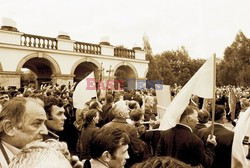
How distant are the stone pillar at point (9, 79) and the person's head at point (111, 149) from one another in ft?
38.4

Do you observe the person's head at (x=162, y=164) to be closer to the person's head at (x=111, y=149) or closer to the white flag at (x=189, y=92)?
the person's head at (x=111, y=149)

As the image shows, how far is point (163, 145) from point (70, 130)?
314 centimetres

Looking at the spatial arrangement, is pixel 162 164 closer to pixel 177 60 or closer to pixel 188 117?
pixel 188 117

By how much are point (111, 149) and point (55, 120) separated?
110 centimetres

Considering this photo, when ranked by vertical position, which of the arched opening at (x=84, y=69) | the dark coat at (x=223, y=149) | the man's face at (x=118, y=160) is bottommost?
the dark coat at (x=223, y=149)

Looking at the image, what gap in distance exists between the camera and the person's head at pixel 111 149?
1979 mm

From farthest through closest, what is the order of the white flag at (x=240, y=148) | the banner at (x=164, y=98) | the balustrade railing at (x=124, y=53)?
the balustrade railing at (x=124, y=53), the banner at (x=164, y=98), the white flag at (x=240, y=148)

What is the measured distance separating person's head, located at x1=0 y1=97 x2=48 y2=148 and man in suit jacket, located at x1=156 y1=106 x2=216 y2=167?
5.34 ft

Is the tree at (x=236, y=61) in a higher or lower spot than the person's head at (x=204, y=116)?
higher

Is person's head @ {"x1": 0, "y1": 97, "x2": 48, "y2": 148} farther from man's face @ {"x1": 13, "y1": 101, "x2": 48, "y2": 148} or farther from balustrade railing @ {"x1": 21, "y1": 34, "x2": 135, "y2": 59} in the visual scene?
balustrade railing @ {"x1": 21, "y1": 34, "x2": 135, "y2": 59}

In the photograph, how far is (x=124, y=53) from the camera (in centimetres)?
1827

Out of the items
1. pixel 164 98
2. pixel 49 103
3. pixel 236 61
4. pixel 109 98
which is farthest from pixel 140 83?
pixel 236 61

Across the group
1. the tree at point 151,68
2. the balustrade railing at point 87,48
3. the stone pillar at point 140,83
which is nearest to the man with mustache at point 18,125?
the balustrade railing at point 87,48

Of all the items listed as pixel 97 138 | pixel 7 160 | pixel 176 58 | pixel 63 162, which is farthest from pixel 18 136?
pixel 176 58
